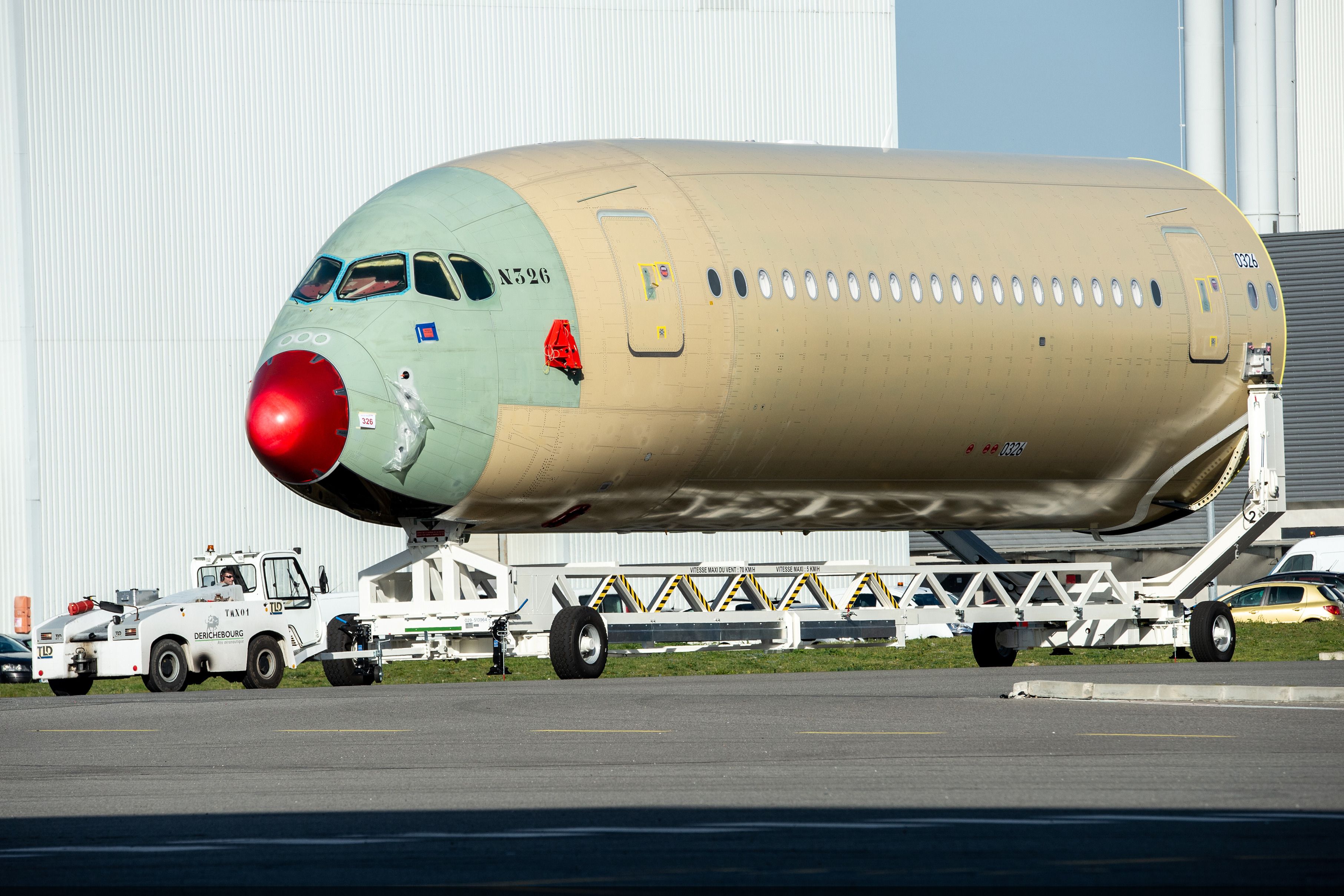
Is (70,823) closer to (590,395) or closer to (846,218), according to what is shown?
(590,395)

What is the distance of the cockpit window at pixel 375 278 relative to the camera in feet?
68.8

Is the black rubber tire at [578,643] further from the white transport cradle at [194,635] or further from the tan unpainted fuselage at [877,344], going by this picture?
the white transport cradle at [194,635]

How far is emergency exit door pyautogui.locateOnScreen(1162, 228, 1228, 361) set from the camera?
84.7ft

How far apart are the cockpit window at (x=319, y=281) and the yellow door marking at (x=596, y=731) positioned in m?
8.00

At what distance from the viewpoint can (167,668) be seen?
2797cm

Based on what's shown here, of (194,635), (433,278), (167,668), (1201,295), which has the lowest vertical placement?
(167,668)

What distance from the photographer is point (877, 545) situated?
55.8 meters

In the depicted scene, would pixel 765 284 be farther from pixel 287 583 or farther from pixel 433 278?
pixel 287 583

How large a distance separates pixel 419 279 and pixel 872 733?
9.01 metres

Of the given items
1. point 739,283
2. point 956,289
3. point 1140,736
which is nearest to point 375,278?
point 739,283

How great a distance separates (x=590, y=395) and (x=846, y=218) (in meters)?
4.17

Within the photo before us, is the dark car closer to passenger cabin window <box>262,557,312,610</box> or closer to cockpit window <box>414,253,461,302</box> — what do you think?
passenger cabin window <box>262,557,312,610</box>

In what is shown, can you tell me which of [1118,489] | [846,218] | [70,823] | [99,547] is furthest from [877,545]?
[70,823]

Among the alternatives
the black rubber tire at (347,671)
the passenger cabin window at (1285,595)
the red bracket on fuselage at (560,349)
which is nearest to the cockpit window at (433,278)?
the red bracket on fuselage at (560,349)
